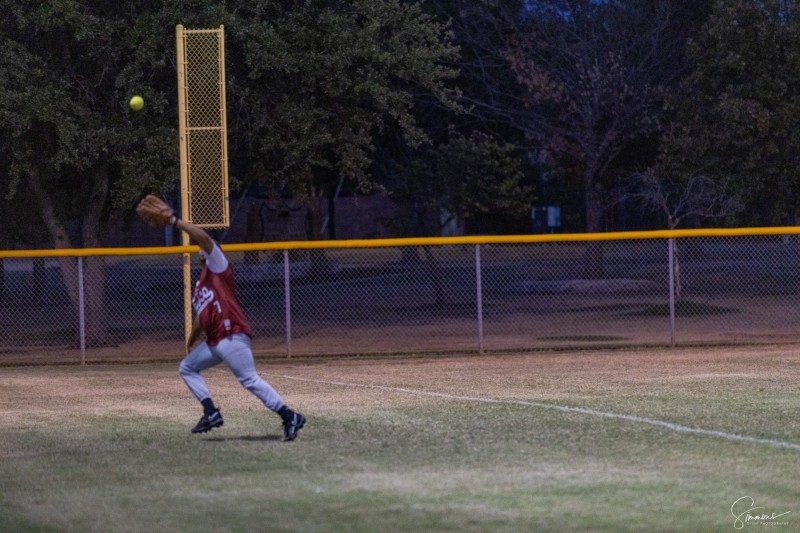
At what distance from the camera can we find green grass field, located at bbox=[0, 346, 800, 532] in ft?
23.5

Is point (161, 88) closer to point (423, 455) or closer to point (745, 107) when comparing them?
point (423, 455)

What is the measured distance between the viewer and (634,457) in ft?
29.0

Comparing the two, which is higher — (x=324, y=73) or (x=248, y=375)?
(x=324, y=73)

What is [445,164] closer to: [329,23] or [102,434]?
[329,23]

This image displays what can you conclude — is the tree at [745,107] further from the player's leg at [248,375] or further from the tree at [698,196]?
the player's leg at [248,375]

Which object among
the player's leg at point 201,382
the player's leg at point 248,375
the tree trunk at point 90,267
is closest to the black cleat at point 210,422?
the player's leg at point 201,382

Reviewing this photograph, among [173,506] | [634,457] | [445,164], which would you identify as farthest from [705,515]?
[445,164]

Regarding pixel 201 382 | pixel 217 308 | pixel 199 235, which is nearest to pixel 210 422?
pixel 201 382

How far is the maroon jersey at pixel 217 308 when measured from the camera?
9750 mm

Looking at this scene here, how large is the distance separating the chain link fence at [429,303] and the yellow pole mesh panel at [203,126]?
1.10 meters

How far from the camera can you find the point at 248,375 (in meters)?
9.80

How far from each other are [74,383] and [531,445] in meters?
7.78

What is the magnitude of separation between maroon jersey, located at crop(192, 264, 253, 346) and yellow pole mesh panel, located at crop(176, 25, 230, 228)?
6.16 meters

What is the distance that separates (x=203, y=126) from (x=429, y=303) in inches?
456
